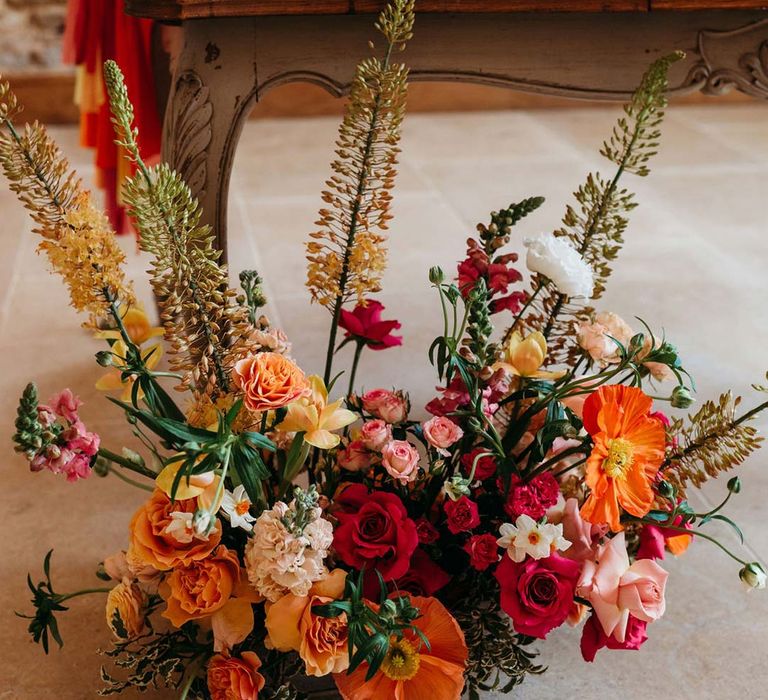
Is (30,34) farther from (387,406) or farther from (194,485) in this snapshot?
(194,485)

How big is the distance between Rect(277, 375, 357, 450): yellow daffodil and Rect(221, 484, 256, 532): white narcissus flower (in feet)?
0.28

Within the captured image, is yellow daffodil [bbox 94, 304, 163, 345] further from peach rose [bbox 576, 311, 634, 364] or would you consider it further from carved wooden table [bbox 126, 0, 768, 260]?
peach rose [bbox 576, 311, 634, 364]

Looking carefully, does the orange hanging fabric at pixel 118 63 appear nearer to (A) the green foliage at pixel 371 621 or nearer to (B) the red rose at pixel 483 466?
(B) the red rose at pixel 483 466

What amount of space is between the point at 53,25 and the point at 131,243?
158 cm

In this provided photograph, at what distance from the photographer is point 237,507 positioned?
913 millimetres

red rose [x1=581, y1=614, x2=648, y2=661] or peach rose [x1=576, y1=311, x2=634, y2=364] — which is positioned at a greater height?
peach rose [x1=576, y1=311, x2=634, y2=364]

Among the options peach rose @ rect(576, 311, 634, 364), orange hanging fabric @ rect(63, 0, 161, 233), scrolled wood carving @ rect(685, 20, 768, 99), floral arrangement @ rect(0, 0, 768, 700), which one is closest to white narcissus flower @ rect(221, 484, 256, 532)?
floral arrangement @ rect(0, 0, 768, 700)

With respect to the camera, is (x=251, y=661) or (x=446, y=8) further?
(x=446, y=8)

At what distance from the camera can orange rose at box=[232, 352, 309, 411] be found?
0.86m

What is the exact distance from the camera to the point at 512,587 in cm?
98

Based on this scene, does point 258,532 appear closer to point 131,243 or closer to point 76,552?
point 76,552

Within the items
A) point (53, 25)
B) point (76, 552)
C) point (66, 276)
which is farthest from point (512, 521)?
point (53, 25)

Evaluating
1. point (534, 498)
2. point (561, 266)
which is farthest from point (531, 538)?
point (561, 266)

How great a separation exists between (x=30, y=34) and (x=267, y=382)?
3.32 metres
